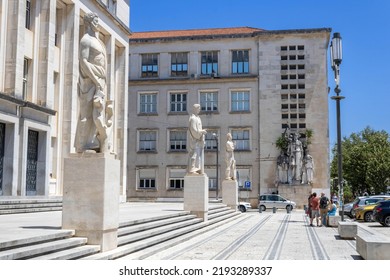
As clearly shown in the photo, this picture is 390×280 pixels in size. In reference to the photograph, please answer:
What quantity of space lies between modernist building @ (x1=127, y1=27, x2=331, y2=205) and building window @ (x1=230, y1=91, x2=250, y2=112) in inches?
4.0

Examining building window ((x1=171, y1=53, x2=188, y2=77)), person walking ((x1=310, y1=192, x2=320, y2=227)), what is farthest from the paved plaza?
building window ((x1=171, y1=53, x2=188, y2=77))

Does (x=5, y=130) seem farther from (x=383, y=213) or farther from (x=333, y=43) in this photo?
(x=383, y=213)

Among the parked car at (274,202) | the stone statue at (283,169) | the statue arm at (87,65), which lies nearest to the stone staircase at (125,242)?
the statue arm at (87,65)

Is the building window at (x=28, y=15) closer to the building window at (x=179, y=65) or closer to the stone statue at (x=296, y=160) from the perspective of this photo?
the building window at (x=179, y=65)

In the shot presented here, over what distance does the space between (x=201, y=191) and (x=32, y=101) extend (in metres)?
10.8

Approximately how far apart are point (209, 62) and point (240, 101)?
5.39 meters

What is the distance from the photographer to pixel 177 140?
5419cm

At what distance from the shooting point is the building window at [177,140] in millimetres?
53875

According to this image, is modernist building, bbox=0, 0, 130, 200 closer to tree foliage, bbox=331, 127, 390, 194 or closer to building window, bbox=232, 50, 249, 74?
building window, bbox=232, 50, 249, 74

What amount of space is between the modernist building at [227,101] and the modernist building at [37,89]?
68.4ft

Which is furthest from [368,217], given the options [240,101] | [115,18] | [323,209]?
[240,101]

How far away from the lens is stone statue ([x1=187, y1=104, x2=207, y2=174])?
20.6m

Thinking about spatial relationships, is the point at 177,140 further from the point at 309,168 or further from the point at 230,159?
the point at 230,159

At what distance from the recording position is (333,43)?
16750 mm
